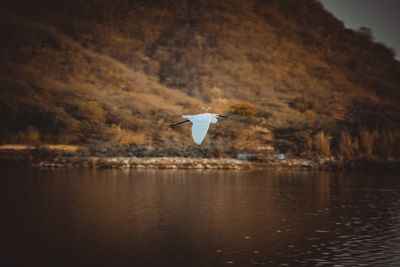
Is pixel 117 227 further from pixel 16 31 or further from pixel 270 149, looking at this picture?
pixel 16 31

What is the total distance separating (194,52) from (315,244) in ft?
144

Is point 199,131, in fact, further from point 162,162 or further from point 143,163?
point 143,163

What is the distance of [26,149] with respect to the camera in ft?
105

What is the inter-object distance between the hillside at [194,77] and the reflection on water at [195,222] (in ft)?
43.1

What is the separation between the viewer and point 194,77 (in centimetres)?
5262

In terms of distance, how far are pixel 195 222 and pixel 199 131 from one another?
539 centimetres

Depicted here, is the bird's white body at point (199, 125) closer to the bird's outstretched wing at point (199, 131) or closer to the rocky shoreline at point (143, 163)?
the bird's outstretched wing at point (199, 131)

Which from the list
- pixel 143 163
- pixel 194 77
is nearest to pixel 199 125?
pixel 143 163

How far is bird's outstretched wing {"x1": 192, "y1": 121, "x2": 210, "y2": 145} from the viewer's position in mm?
9656

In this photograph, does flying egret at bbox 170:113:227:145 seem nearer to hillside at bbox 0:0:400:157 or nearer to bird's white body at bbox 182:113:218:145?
bird's white body at bbox 182:113:218:145

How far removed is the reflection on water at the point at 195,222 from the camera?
444 inches

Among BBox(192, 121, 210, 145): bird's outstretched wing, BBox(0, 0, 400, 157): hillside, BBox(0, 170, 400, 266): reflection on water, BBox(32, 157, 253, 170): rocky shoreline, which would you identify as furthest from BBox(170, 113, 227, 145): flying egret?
BBox(0, 0, 400, 157): hillside

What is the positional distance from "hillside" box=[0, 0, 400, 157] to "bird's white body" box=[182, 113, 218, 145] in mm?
23509

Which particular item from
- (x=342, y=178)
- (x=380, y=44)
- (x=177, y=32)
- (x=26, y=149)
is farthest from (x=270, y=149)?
(x=380, y=44)
